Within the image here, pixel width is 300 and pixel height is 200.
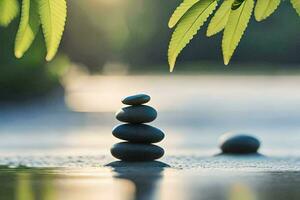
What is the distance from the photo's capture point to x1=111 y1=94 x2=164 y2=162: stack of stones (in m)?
7.41

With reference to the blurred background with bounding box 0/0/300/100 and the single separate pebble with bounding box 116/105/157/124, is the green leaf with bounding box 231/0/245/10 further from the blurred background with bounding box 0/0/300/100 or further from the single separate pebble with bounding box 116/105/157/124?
the blurred background with bounding box 0/0/300/100

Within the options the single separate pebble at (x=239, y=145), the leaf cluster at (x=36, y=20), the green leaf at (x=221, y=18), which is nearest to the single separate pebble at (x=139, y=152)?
the single separate pebble at (x=239, y=145)

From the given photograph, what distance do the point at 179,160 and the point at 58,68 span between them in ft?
53.0

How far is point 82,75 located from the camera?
3734 centimetres

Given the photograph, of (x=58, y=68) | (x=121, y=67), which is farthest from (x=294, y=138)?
(x=121, y=67)

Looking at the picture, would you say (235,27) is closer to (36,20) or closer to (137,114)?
(36,20)

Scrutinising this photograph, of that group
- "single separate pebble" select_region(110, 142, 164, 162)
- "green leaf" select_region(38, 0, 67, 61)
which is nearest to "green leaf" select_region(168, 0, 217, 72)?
"green leaf" select_region(38, 0, 67, 61)

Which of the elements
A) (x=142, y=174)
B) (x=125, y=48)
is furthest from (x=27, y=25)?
(x=125, y=48)

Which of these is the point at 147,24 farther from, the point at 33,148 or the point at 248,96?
the point at 33,148

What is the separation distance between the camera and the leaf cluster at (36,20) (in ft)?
10.5

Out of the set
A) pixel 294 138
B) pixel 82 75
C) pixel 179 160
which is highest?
pixel 82 75

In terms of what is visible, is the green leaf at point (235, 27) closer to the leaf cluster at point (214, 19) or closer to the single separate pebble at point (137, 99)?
the leaf cluster at point (214, 19)

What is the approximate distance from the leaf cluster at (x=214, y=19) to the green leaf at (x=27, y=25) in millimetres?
554

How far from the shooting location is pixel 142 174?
623 centimetres
